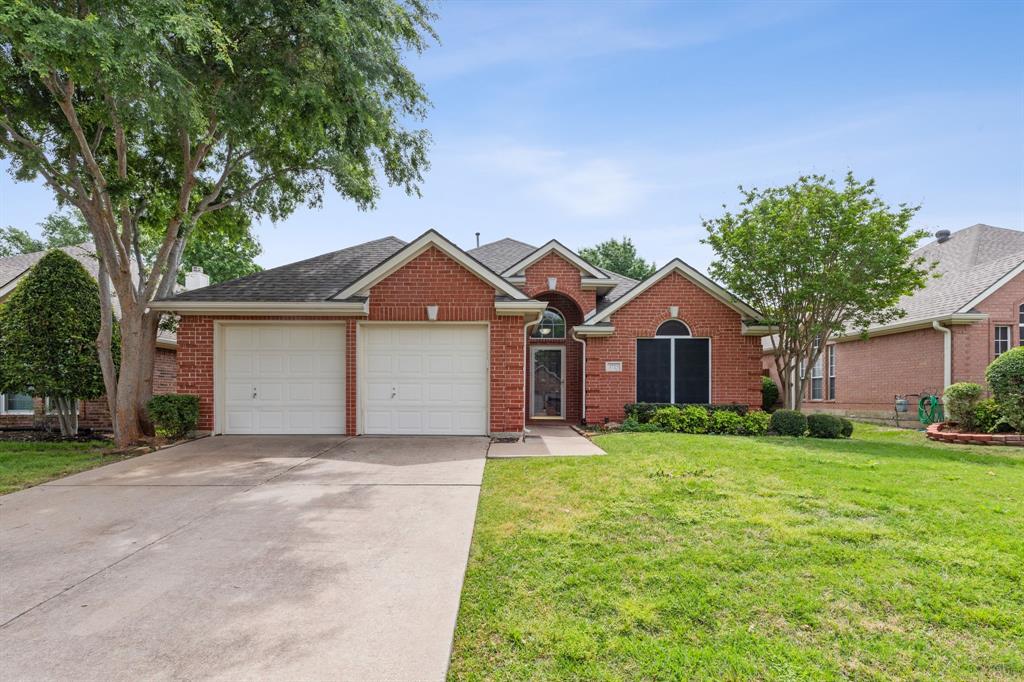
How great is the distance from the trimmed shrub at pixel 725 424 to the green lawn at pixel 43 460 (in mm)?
12461

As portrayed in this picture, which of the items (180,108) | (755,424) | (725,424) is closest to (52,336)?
(180,108)

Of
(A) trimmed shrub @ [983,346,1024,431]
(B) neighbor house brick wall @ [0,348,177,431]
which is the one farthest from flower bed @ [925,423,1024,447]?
(B) neighbor house brick wall @ [0,348,177,431]

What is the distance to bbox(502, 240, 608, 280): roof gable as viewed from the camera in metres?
14.8

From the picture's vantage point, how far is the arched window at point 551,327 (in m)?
15.9

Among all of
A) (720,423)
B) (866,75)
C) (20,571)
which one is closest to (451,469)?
(20,571)

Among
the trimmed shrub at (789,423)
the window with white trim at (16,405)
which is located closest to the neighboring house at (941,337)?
the trimmed shrub at (789,423)

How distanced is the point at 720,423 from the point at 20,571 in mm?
12407

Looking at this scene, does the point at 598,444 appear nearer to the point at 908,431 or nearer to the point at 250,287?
the point at 250,287

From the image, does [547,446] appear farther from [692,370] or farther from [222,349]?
[222,349]

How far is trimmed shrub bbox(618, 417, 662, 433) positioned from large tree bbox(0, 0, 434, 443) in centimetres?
842

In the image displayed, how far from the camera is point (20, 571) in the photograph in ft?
13.3

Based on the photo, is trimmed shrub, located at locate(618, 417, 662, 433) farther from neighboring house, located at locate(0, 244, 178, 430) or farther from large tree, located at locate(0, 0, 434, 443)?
neighboring house, located at locate(0, 244, 178, 430)

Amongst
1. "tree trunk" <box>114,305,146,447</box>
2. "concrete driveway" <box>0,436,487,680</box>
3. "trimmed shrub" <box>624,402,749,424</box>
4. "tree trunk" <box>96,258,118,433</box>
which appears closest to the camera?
"concrete driveway" <box>0,436,487,680</box>

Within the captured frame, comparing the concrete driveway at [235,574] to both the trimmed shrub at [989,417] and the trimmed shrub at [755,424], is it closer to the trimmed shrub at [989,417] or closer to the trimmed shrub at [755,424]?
the trimmed shrub at [755,424]
